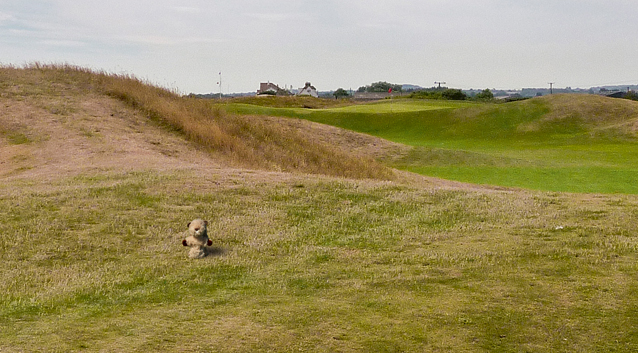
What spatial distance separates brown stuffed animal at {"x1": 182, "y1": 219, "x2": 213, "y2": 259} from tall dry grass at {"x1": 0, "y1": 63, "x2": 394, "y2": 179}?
9.46 m

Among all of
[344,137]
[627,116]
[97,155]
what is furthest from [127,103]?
[627,116]

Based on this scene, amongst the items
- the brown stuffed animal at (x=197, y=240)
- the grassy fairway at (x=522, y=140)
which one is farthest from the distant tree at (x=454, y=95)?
the brown stuffed animal at (x=197, y=240)

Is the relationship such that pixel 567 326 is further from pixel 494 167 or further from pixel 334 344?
pixel 494 167

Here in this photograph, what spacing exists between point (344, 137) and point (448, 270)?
25.2 metres

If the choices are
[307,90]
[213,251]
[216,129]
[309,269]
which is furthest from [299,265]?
[307,90]

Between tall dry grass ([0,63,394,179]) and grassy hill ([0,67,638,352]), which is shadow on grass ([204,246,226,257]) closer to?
grassy hill ([0,67,638,352])

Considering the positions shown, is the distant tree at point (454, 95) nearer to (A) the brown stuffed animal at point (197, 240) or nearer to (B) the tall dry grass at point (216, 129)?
(B) the tall dry grass at point (216, 129)

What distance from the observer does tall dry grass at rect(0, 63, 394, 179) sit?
1947cm

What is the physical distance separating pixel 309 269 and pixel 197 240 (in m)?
1.76

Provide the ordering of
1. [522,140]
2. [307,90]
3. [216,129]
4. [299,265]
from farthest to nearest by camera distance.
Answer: [307,90] → [522,140] → [216,129] → [299,265]

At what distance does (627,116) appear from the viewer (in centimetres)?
4366

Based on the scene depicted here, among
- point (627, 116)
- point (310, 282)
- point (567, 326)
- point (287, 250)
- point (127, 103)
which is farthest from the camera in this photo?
point (627, 116)

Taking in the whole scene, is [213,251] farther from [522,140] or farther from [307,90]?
[307,90]

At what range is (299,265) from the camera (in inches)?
306
